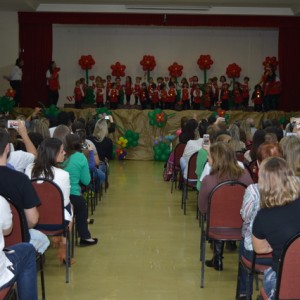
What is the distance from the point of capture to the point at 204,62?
16.1 m

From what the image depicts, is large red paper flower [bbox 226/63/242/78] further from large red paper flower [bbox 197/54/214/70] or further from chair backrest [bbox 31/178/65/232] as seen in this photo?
chair backrest [bbox 31/178/65/232]

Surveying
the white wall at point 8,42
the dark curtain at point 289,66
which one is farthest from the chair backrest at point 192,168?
the dark curtain at point 289,66

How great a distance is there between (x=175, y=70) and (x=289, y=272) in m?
13.4

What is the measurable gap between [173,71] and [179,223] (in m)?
9.90

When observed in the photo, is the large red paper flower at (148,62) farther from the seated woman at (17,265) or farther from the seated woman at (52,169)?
the seated woman at (17,265)

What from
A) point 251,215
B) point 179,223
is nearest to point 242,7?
point 179,223

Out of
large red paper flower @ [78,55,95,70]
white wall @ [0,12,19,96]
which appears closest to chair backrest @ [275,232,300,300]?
white wall @ [0,12,19,96]

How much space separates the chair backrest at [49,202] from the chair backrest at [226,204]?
3.63 feet

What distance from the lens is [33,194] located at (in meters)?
3.48

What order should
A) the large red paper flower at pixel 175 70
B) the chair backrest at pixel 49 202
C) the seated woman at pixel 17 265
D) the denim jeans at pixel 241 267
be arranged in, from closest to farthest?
1. the seated woman at pixel 17 265
2. the denim jeans at pixel 241 267
3. the chair backrest at pixel 49 202
4. the large red paper flower at pixel 175 70

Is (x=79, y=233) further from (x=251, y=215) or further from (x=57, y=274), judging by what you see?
(x=251, y=215)

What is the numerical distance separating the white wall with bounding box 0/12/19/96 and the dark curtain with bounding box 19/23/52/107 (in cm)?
18

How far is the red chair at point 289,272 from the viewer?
110 inches

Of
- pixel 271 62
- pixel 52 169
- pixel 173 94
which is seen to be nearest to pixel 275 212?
pixel 52 169
